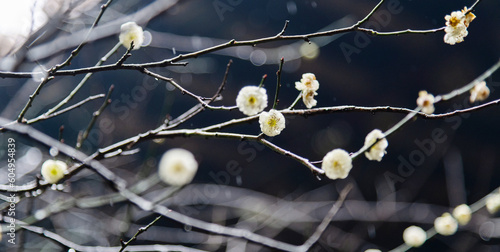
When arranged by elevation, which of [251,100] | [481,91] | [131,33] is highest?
[481,91]

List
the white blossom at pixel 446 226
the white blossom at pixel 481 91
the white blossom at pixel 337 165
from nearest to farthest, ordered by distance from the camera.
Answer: the white blossom at pixel 337 165, the white blossom at pixel 481 91, the white blossom at pixel 446 226

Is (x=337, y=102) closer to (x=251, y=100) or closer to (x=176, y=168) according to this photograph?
(x=176, y=168)

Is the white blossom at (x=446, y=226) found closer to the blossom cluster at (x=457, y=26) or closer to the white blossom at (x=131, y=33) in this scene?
the blossom cluster at (x=457, y=26)

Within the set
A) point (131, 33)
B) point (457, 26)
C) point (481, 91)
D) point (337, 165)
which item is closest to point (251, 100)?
point (337, 165)

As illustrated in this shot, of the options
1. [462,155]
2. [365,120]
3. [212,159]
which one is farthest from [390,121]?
[212,159]

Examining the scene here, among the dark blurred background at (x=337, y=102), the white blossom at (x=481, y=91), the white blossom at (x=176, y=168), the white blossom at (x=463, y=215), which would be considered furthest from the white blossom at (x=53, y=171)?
the dark blurred background at (x=337, y=102)

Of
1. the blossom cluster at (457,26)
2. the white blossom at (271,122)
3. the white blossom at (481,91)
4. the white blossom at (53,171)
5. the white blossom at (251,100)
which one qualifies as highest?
the white blossom at (481,91)

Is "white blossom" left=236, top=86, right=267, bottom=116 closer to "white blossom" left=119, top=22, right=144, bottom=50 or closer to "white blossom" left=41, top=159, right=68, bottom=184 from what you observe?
"white blossom" left=119, top=22, right=144, bottom=50

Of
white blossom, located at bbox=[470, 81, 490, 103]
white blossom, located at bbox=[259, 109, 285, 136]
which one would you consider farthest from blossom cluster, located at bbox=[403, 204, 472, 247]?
white blossom, located at bbox=[259, 109, 285, 136]
